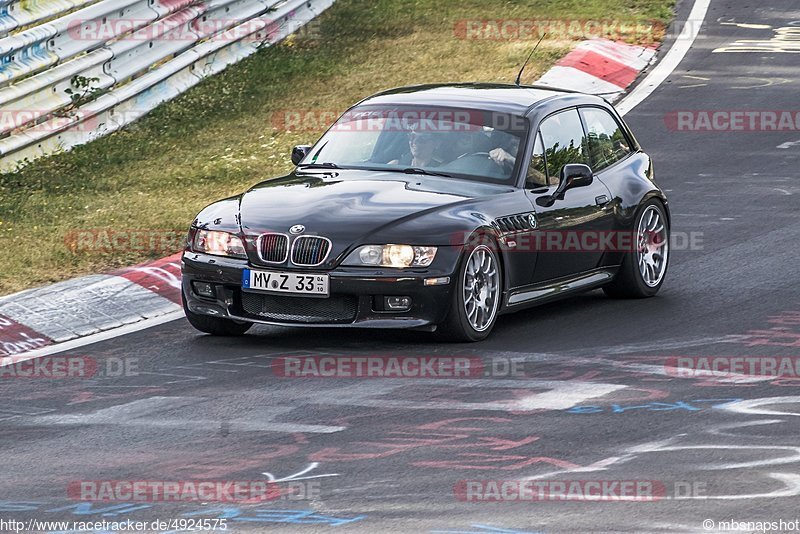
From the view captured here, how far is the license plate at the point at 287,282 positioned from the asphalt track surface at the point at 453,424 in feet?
1.24

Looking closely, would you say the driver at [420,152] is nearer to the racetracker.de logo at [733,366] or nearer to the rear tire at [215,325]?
the rear tire at [215,325]

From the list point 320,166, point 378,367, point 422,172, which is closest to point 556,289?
point 422,172

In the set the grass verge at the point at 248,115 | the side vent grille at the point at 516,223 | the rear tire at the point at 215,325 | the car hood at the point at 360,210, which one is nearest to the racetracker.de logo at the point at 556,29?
the grass verge at the point at 248,115

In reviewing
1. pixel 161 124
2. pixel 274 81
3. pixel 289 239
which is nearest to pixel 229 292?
pixel 289 239

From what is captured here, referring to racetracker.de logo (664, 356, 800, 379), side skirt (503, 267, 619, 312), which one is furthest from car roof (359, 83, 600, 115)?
racetracker.de logo (664, 356, 800, 379)

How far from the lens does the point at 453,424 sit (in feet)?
24.3

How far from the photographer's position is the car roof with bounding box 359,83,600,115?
1043cm

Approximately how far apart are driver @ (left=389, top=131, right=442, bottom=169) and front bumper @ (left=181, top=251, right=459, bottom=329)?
1.19 meters

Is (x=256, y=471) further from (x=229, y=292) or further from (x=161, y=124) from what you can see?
(x=161, y=124)

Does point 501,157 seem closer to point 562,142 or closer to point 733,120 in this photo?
point 562,142

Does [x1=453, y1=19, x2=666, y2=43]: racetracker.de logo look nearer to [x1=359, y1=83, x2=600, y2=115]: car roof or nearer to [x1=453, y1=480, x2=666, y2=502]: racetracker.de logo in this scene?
[x1=359, y1=83, x2=600, y2=115]: car roof

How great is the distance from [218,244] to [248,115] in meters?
7.84

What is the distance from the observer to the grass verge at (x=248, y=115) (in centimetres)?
1234

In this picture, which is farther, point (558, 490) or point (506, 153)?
point (506, 153)
